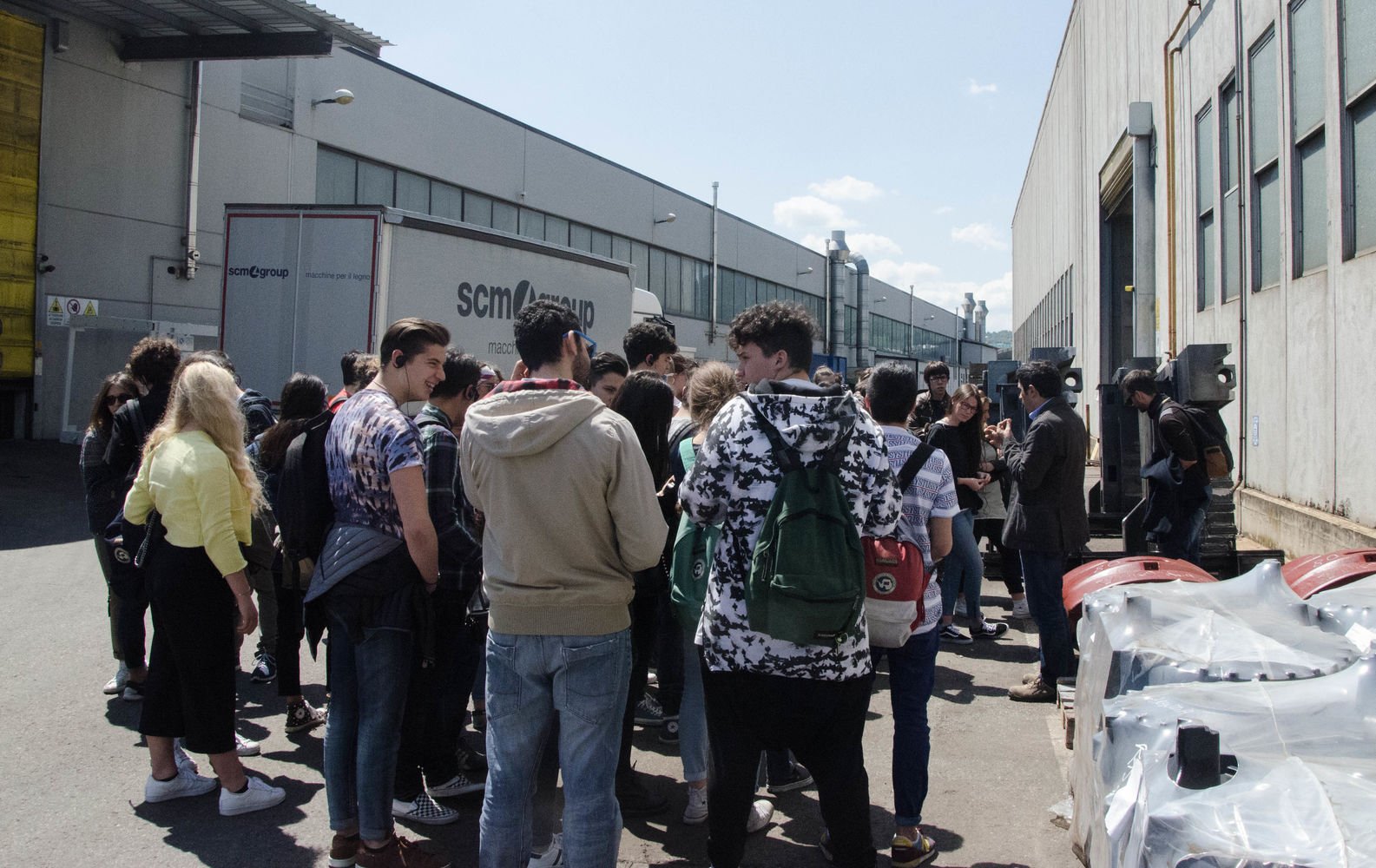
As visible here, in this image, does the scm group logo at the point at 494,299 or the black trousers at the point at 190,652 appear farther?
the scm group logo at the point at 494,299

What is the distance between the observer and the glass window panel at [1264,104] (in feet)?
30.1

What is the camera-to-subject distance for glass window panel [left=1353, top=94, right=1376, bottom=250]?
6.99 metres

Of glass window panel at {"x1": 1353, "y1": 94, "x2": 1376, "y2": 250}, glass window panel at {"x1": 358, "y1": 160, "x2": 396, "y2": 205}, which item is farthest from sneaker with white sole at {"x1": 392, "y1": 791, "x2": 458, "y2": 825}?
glass window panel at {"x1": 358, "y1": 160, "x2": 396, "y2": 205}

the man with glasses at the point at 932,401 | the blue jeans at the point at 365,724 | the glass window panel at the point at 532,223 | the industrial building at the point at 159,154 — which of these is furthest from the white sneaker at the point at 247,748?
the glass window panel at the point at 532,223

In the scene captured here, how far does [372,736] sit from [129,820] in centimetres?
147

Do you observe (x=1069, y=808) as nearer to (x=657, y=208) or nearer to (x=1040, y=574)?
(x=1040, y=574)

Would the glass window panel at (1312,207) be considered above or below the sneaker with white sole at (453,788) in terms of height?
above

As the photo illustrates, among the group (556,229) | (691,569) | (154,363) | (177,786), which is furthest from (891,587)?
(556,229)

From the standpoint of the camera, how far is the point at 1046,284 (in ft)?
107

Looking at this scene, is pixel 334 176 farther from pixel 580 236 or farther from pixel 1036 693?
pixel 1036 693

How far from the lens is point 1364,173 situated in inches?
282

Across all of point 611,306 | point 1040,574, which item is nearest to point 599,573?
point 1040,574

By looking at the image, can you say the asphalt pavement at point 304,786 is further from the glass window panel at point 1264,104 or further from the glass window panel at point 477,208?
the glass window panel at point 477,208

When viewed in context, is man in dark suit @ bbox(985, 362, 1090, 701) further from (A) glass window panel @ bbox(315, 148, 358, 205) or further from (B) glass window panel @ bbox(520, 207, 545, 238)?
(B) glass window panel @ bbox(520, 207, 545, 238)
